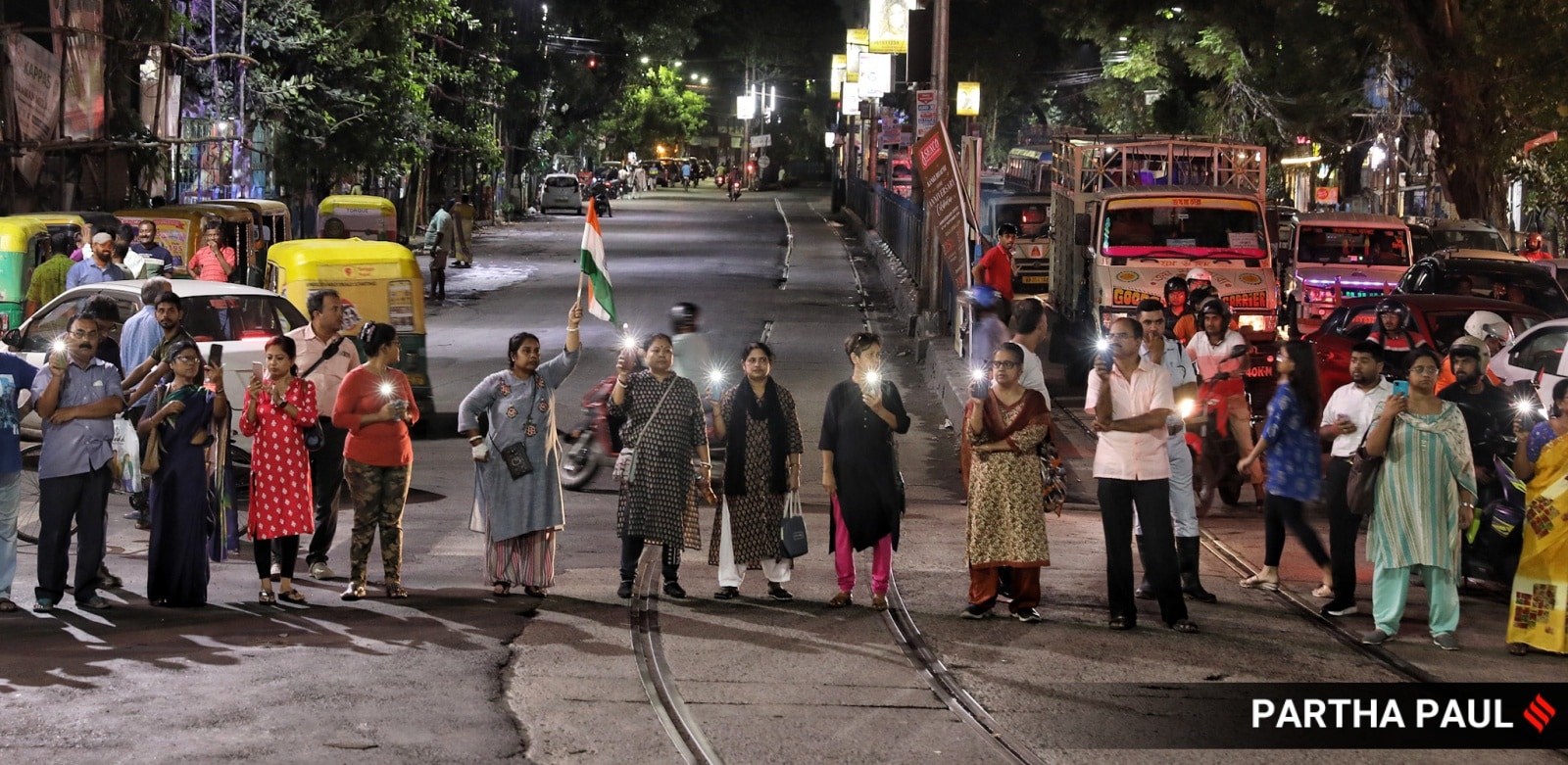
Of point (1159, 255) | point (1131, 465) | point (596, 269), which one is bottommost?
point (1131, 465)

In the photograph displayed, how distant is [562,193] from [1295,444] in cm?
5512

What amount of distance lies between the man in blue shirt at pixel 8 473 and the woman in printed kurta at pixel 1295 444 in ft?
21.3

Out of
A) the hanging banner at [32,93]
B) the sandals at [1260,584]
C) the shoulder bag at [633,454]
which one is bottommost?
the sandals at [1260,584]

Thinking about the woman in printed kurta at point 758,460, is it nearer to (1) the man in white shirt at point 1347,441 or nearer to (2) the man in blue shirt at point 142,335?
(1) the man in white shirt at point 1347,441

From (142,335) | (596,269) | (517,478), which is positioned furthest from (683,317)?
(142,335)

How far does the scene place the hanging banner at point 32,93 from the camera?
22.0 m

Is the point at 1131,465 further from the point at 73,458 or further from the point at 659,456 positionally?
the point at 73,458

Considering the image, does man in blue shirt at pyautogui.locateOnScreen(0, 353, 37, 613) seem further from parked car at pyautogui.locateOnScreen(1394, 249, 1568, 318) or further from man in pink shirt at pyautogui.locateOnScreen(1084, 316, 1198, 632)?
parked car at pyautogui.locateOnScreen(1394, 249, 1568, 318)

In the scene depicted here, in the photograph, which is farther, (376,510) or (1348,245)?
(1348,245)

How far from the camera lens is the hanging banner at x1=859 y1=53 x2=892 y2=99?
1796 inches

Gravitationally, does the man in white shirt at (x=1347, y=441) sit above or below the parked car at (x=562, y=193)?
below

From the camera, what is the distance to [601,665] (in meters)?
8.23

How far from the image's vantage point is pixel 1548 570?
8.73 metres

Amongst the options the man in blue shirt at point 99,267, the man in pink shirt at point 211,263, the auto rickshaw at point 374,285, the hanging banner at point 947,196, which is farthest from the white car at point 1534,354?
the man in pink shirt at point 211,263
